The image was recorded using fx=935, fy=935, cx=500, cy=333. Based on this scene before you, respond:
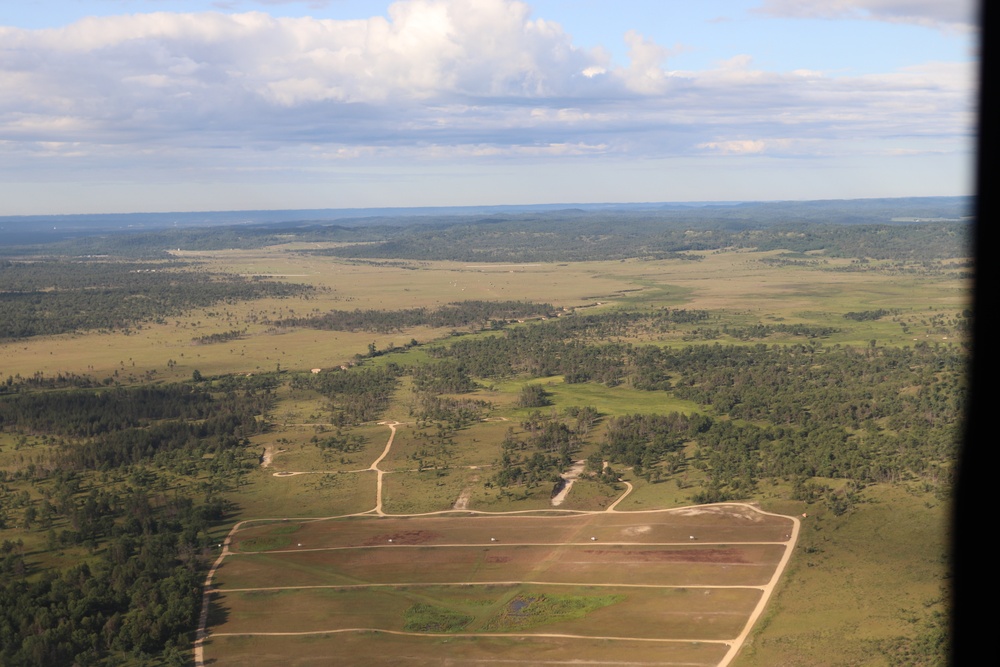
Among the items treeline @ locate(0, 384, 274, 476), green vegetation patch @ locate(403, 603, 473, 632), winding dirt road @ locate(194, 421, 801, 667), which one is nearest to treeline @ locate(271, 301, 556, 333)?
treeline @ locate(0, 384, 274, 476)

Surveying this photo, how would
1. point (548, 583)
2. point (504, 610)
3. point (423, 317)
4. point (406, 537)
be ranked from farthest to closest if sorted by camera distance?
point (423, 317)
point (406, 537)
point (548, 583)
point (504, 610)

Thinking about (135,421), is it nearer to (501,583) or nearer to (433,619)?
(501,583)

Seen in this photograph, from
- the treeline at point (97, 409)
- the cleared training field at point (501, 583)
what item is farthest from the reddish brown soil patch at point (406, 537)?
the treeline at point (97, 409)

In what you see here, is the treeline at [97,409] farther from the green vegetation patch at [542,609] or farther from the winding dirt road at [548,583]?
the green vegetation patch at [542,609]

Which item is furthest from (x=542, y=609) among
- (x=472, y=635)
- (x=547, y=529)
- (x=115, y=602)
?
(x=115, y=602)

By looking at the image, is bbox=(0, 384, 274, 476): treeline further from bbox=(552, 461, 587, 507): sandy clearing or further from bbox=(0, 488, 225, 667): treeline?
bbox=(552, 461, 587, 507): sandy clearing

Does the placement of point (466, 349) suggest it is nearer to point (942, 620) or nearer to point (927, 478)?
point (927, 478)
